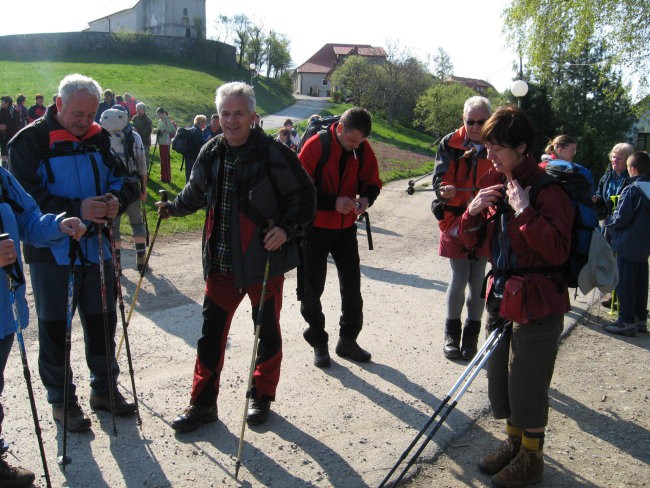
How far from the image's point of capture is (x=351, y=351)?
5.09 meters

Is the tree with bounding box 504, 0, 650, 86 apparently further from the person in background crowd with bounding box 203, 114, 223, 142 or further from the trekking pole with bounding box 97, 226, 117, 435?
the trekking pole with bounding box 97, 226, 117, 435

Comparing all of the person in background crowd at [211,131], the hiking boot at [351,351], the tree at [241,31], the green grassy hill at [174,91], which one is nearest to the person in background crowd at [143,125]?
the person in background crowd at [211,131]

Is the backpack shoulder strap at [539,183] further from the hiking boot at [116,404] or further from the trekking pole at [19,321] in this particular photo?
the hiking boot at [116,404]

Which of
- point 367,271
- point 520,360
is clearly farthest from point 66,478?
point 367,271

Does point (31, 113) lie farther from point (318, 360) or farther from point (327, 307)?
point (318, 360)

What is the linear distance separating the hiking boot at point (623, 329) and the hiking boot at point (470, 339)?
1905mm

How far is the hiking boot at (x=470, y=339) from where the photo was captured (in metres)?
5.23

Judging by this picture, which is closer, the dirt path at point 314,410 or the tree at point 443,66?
the dirt path at point 314,410

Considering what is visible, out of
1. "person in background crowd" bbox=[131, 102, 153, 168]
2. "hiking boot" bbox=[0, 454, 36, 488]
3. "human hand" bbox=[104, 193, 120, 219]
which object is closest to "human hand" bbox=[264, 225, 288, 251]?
"human hand" bbox=[104, 193, 120, 219]

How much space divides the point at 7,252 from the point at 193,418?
1.67m

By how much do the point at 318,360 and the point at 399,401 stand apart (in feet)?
2.74

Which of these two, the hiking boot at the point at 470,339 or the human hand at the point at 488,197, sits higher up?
the human hand at the point at 488,197

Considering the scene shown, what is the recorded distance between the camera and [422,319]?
626 centimetres

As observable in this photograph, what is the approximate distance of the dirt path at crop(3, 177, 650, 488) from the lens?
3443 mm
